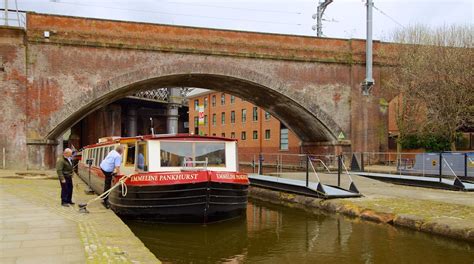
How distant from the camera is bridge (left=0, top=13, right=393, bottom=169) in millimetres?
22594

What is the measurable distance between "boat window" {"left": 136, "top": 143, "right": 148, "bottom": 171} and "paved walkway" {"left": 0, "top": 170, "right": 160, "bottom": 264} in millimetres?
1435

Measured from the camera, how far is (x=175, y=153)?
1204cm

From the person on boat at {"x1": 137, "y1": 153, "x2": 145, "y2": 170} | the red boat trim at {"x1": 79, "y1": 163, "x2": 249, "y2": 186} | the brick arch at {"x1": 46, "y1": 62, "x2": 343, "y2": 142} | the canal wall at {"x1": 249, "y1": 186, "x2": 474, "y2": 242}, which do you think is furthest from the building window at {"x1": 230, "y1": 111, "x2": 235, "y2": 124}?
the red boat trim at {"x1": 79, "y1": 163, "x2": 249, "y2": 186}

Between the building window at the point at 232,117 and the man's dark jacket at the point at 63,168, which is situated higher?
the building window at the point at 232,117

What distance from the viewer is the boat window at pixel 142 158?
11.9 meters

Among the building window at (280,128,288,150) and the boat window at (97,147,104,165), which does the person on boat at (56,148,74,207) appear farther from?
the building window at (280,128,288,150)

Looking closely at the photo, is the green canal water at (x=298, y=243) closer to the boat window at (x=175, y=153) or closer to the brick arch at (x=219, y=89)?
the boat window at (x=175, y=153)

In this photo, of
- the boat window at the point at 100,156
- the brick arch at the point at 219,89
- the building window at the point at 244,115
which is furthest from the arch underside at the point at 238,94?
the building window at the point at 244,115

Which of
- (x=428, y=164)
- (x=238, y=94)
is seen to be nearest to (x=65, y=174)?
(x=428, y=164)

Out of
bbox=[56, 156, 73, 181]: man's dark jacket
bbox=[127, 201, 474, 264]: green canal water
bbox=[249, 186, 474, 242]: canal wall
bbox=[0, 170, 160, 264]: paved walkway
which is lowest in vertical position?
bbox=[127, 201, 474, 264]: green canal water

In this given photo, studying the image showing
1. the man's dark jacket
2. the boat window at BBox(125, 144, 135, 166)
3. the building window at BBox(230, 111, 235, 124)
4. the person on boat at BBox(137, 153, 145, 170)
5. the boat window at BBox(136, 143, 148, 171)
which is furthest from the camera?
the building window at BBox(230, 111, 235, 124)

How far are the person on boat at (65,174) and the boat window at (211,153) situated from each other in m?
3.19

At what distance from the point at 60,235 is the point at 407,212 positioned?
8.07 meters

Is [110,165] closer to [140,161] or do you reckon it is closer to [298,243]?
[140,161]
